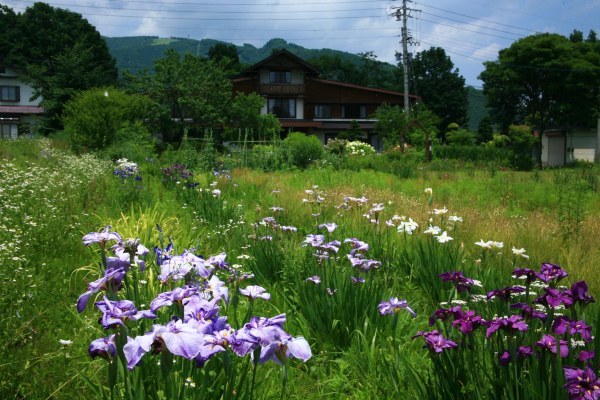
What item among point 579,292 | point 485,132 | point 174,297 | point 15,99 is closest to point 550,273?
point 579,292

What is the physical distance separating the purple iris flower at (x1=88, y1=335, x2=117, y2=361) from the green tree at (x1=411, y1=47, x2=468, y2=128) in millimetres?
63659

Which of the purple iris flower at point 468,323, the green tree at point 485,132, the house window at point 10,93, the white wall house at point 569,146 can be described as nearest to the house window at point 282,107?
the green tree at point 485,132

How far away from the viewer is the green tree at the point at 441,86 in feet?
213

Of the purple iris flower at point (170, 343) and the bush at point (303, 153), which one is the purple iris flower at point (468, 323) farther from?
the bush at point (303, 153)

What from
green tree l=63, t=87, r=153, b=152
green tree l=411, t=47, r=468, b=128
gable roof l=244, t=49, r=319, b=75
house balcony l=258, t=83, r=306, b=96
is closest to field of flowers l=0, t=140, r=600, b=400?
green tree l=63, t=87, r=153, b=152

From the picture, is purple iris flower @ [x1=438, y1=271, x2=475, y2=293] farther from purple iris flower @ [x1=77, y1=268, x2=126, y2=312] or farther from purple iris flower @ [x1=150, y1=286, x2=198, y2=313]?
purple iris flower @ [x1=77, y1=268, x2=126, y2=312]

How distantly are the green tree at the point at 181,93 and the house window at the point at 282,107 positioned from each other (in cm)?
1200

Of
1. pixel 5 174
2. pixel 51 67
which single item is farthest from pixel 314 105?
pixel 5 174

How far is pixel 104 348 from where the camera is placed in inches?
66.3

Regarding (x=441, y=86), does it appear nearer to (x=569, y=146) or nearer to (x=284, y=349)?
(x=569, y=146)

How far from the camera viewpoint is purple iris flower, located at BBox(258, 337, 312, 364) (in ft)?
5.24

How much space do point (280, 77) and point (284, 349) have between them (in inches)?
1752

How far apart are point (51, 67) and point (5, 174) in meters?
49.3

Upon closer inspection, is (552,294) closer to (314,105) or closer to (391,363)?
(391,363)
